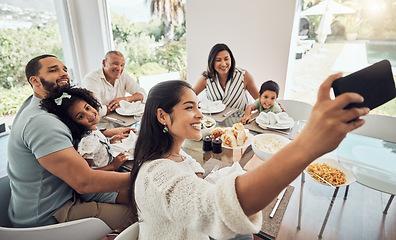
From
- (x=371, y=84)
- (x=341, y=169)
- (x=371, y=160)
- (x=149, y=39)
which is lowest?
(x=371, y=160)

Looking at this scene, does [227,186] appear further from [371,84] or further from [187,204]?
[371,84]

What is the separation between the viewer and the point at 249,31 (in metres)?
3.18

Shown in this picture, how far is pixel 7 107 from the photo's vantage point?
349 cm

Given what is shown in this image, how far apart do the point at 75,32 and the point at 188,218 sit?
15.0ft

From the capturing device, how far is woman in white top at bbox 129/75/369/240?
423 mm

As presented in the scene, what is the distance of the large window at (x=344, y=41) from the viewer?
2588 mm

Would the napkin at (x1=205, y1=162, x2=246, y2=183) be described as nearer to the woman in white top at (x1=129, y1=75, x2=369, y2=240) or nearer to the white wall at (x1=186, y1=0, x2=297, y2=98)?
the woman in white top at (x1=129, y1=75, x2=369, y2=240)

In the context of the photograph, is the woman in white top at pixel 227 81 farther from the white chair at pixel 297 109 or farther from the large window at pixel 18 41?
the large window at pixel 18 41

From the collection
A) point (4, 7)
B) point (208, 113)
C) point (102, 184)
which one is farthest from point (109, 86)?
point (4, 7)

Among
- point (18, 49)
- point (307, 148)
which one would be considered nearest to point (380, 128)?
point (307, 148)

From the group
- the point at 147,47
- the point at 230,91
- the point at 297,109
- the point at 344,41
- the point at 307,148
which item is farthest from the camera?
the point at 147,47

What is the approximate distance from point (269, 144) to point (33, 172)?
1283 millimetres

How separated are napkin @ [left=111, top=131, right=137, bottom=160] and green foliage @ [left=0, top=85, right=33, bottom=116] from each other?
9.94ft

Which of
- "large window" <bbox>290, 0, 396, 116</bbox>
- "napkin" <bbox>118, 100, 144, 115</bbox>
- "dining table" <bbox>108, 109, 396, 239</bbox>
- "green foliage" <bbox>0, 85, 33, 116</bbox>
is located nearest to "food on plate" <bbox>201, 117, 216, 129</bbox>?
"dining table" <bbox>108, 109, 396, 239</bbox>
